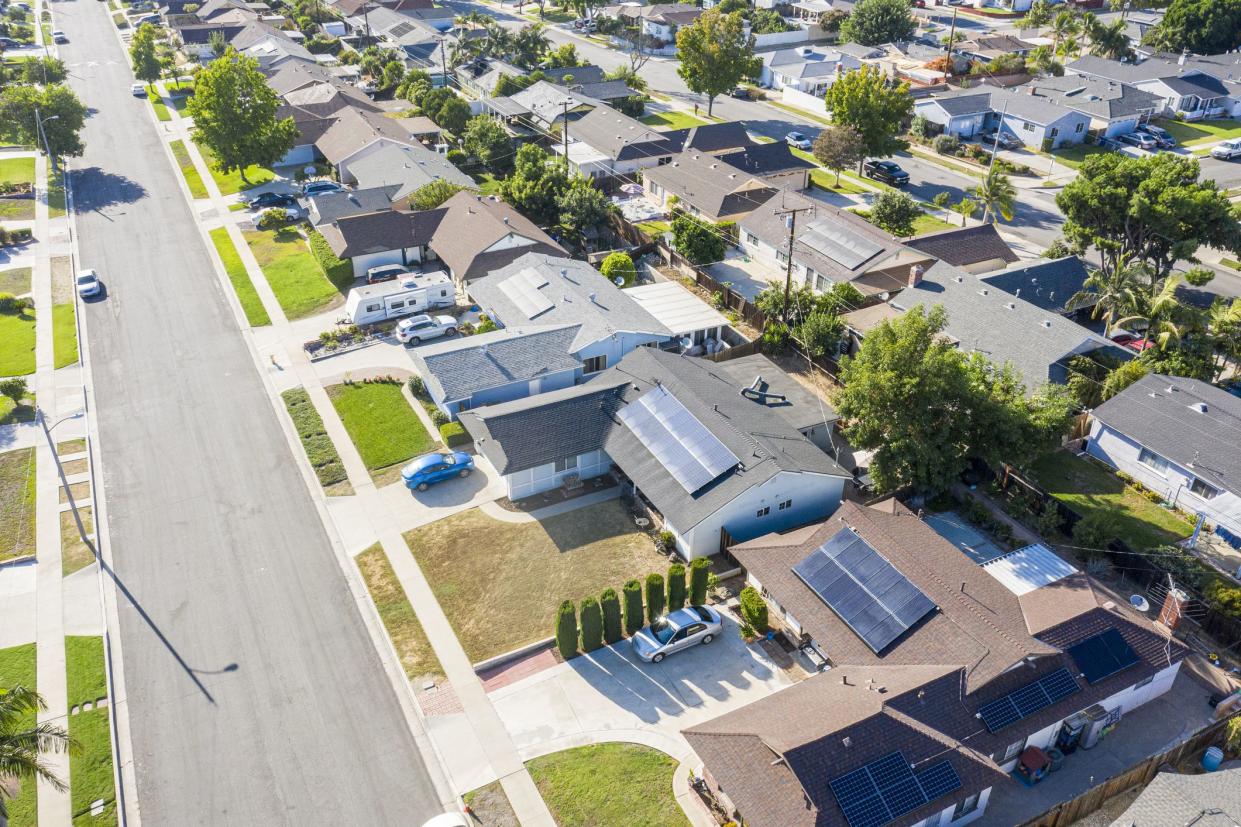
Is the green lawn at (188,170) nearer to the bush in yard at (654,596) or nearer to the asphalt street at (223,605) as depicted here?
the asphalt street at (223,605)

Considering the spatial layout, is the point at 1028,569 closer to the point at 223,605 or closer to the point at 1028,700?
the point at 1028,700

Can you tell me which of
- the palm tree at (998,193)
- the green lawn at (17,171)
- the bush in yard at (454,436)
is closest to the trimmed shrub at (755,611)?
the bush in yard at (454,436)

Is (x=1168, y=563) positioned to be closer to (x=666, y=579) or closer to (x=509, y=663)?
(x=666, y=579)

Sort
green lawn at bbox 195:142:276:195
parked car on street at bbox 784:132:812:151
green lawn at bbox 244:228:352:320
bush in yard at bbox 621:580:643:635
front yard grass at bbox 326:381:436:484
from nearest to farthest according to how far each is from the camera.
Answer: bush in yard at bbox 621:580:643:635, front yard grass at bbox 326:381:436:484, green lawn at bbox 244:228:352:320, green lawn at bbox 195:142:276:195, parked car on street at bbox 784:132:812:151

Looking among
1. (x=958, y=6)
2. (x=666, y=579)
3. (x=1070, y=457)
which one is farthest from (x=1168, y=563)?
(x=958, y=6)

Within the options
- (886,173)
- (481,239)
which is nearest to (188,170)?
(481,239)

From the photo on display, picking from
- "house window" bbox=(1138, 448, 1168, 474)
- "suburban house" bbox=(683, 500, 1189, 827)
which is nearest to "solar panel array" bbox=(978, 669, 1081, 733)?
"suburban house" bbox=(683, 500, 1189, 827)

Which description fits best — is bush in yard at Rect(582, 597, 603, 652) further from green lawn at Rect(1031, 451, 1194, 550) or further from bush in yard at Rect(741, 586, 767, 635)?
green lawn at Rect(1031, 451, 1194, 550)
